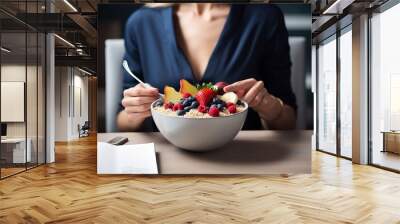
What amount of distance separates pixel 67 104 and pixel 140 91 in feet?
31.4

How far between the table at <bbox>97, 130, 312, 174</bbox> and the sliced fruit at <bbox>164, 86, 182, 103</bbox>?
0.51m

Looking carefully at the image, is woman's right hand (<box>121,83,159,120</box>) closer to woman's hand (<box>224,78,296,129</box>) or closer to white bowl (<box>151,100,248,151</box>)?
white bowl (<box>151,100,248,151</box>)

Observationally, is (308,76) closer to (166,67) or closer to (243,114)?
(243,114)

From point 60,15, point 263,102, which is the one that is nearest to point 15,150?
point 60,15

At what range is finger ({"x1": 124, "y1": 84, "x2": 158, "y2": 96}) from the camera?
539 cm

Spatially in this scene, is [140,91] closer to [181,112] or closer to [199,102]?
[181,112]

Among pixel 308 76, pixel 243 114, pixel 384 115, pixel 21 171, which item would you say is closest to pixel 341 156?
pixel 384 115

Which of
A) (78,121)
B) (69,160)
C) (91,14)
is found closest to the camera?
(91,14)

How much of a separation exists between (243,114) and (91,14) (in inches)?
145

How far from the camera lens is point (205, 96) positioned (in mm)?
5129

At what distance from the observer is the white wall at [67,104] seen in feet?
46.0

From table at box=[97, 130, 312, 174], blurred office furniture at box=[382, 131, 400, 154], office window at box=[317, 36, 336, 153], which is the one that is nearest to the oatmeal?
table at box=[97, 130, 312, 174]

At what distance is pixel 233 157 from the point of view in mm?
5406

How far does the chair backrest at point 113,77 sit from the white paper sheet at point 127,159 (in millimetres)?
298
